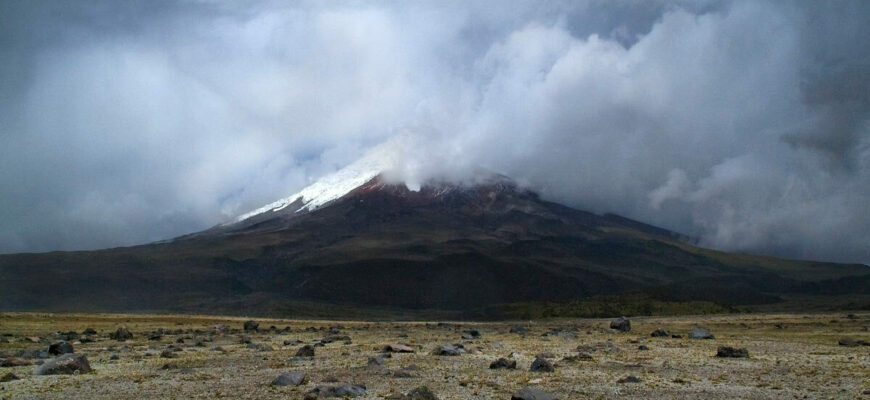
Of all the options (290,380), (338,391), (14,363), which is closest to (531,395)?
(338,391)

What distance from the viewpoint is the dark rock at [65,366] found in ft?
82.8

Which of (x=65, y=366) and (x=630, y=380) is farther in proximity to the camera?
(x=65, y=366)

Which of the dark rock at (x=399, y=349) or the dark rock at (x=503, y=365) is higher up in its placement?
the dark rock at (x=503, y=365)

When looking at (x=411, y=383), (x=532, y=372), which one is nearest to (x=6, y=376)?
(x=411, y=383)

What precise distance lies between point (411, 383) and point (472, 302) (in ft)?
561

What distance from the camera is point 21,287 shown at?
200 metres

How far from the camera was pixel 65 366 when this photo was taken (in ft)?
85.1

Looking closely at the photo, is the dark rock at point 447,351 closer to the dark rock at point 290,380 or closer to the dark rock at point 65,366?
the dark rock at point 290,380

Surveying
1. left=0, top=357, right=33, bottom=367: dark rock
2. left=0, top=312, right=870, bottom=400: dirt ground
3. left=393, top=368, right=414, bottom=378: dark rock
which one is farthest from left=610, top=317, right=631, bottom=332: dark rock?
left=0, top=357, right=33, bottom=367: dark rock

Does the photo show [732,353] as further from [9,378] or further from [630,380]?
[9,378]

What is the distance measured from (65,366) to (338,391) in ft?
44.9

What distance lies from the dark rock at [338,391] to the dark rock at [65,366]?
12.5 meters

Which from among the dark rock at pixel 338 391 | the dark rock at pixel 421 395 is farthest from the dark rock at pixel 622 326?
the dark rock at pixel 421 395

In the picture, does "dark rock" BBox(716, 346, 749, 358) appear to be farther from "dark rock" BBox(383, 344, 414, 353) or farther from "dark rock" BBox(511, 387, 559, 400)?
"dark rock" BBox(511, 387, 559, 400)
